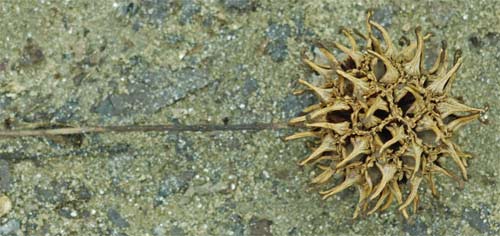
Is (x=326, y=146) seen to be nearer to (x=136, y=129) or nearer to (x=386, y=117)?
(x=386, y=117)

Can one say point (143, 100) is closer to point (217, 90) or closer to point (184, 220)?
point (217, 90)

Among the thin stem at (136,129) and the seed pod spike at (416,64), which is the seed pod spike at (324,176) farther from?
the seed pod spike at (416,64)

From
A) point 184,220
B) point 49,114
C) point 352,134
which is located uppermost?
point 352,134

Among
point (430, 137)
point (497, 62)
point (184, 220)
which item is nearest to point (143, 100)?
point (184, 220)

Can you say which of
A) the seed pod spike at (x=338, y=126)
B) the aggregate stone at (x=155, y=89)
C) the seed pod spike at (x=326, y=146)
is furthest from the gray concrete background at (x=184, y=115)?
the seed pod spike at (x=338, y=126)

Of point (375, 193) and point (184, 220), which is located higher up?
point (375, 193)

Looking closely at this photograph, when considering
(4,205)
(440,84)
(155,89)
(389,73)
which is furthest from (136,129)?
(440,84)
